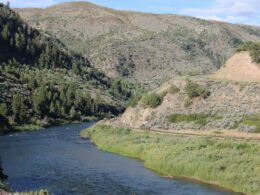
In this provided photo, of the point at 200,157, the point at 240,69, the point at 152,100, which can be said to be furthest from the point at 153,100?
the point at 200,157

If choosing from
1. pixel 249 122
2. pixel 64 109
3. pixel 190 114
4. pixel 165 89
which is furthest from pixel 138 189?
pixel 64 109

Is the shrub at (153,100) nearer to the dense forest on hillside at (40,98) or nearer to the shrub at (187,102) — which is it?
the shrub at (187,102)

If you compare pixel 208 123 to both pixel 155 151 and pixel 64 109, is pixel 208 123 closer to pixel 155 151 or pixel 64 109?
pixel 155 151

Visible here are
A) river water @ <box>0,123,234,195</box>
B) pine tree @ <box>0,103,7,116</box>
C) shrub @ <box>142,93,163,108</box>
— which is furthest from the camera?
pine tree @ <box>0,103,7,116</box>

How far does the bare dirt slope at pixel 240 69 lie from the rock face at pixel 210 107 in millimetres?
4342

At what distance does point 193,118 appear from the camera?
327 feet

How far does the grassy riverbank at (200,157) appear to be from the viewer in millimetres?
58406

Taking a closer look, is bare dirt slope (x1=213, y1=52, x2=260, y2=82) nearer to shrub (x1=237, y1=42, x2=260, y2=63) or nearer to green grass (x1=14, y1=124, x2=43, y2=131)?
shrub (x1=237, y1=42, x2=260, y2=63)

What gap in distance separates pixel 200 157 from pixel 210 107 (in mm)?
34823

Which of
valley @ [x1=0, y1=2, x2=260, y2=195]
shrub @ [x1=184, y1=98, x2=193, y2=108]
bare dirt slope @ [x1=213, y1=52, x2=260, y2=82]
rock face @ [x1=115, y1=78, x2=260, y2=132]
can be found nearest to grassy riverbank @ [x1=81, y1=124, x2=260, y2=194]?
valley @ [x1=0, y1=2, x2=260, y2=195]

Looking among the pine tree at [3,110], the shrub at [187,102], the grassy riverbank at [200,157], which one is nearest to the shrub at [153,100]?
the shrub at [187,102]

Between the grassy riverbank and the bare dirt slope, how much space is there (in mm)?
25919

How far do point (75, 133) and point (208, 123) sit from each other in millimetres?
35943

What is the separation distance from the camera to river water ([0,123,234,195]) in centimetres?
5715
